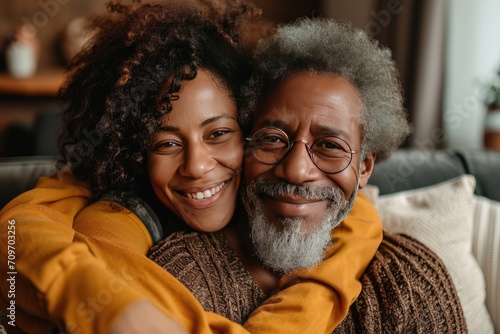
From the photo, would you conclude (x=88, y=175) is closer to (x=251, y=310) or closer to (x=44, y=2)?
(x=251, y=310)

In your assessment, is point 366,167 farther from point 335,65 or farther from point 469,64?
point 469,64

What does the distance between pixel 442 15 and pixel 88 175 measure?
2.60 m

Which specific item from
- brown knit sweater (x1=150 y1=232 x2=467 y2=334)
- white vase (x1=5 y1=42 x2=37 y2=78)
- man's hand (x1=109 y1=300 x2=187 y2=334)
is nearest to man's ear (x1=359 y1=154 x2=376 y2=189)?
brown knit sweater (x1=150 y1=232 x2=467 y2=334)

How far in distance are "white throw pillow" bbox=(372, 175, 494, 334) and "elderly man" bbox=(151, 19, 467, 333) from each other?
284 mm

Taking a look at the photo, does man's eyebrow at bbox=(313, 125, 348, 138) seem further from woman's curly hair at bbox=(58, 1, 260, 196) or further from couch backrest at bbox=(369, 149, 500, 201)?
couch backrest at bbox=(369, 149, 500, 201)

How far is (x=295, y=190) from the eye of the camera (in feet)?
4.91

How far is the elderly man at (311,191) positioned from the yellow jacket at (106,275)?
2.9 inches

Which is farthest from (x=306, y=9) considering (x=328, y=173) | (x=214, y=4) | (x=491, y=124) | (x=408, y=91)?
(x=328, y=173)

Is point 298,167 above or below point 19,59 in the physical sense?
above

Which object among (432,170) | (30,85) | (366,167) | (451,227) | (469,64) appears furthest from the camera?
(30,85)

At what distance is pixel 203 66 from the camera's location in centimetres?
154

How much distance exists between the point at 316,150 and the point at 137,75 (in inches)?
21.1

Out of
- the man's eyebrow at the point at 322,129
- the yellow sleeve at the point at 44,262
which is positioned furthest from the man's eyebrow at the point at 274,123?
the yellow sleeve at the point at 44,262

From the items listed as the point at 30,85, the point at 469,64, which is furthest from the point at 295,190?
the point at 30,85
